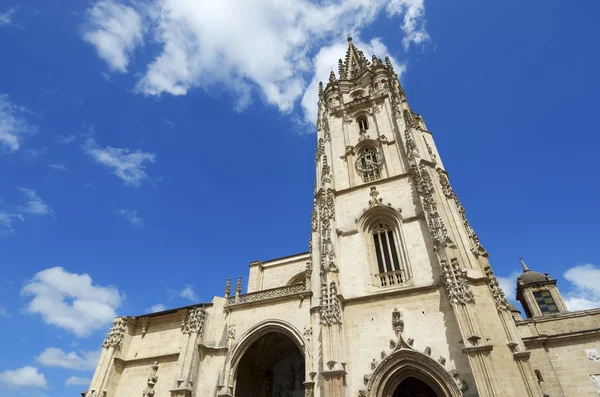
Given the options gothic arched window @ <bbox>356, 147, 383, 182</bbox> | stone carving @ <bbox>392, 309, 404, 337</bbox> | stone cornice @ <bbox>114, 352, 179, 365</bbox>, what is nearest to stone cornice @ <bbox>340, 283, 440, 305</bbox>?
stone carving @ <bbox>392, 309, 404, 337</bbox>

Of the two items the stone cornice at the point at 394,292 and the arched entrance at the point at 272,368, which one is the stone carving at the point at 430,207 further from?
the arched entrance at the point at 272,368

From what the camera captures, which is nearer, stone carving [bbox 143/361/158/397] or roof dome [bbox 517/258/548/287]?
stone carving [bbox 143/361/158/397]

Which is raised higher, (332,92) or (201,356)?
(332,92)

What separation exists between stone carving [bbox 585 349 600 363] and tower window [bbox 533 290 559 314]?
61.8 feet

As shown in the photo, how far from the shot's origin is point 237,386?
16906 millimetres

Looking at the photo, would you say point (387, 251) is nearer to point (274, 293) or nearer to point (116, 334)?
point (274, 293)

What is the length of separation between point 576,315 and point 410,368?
9.28m

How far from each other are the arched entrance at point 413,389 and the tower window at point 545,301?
77.8 ft

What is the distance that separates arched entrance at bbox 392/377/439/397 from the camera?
13.7 meters

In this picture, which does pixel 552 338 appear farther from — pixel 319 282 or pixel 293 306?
pixel 293 306

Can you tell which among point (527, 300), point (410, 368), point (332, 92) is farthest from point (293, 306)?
point (527, 300)

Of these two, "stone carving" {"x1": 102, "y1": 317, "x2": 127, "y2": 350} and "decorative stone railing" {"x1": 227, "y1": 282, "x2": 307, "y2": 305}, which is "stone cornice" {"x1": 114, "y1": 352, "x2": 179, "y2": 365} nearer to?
"stone carving" {"x1": 102, "y1": 317, "x2": 127, "y2": 350}

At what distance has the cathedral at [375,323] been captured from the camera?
42.3 ft

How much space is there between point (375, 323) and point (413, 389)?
2.93 metres
